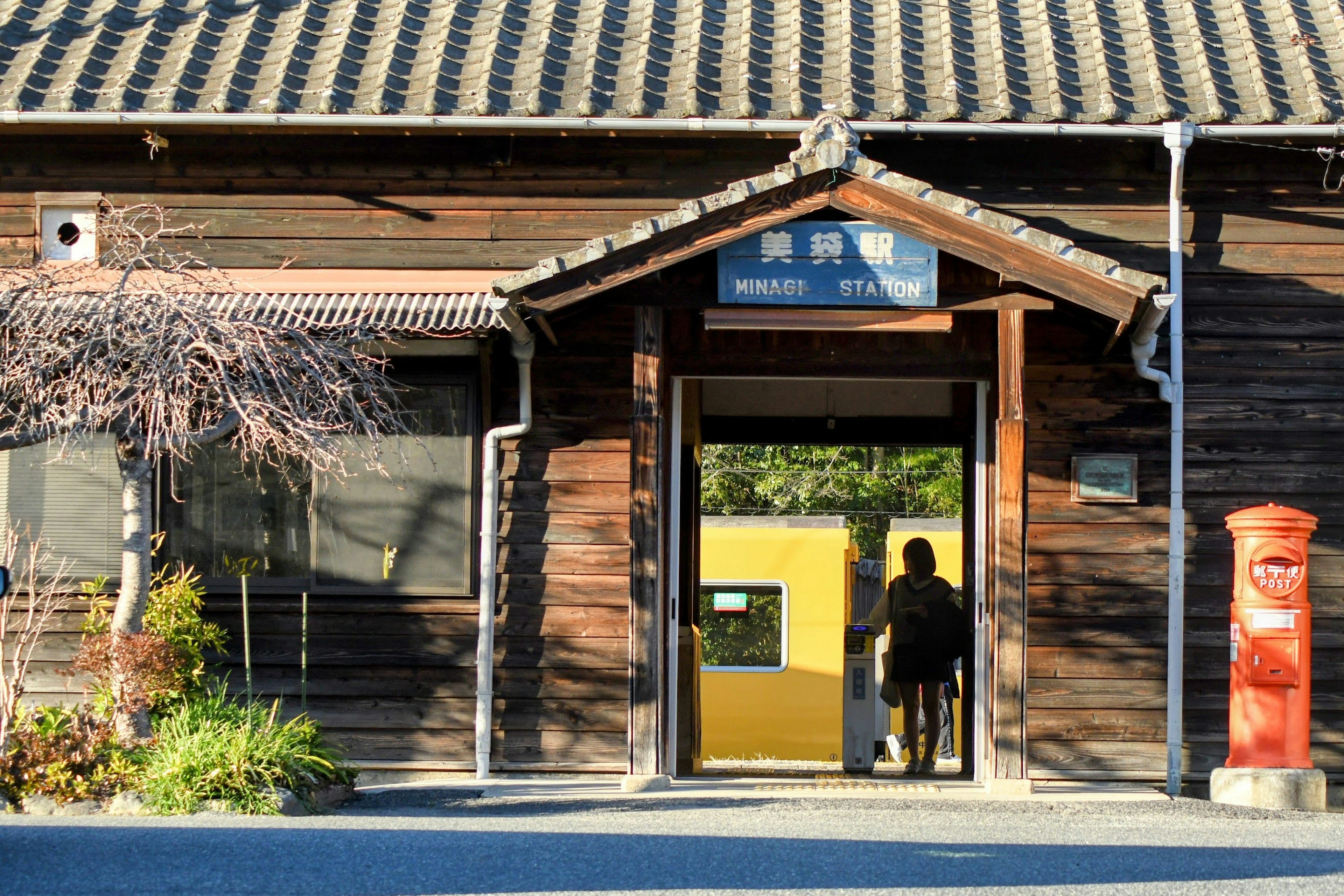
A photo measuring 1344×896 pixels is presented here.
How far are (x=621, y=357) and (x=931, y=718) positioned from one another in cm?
385

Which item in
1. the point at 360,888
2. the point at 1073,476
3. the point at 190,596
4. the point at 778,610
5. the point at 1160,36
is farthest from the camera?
the point at 778,610

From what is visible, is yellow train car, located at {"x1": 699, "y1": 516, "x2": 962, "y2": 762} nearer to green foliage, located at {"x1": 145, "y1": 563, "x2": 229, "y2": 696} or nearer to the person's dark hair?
the person's dark hair

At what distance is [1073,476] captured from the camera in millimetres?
9648

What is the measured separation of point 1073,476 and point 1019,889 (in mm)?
4422

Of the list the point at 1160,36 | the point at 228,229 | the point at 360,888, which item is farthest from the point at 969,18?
the point at 360,888

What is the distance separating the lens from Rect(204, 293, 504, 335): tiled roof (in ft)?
29.1

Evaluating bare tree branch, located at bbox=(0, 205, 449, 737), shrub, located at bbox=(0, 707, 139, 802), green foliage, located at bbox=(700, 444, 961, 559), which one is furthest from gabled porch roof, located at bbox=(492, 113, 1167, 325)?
green foliage, located at bbox=(700, 444, 961, 559)

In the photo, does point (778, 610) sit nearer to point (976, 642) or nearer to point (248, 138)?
point (976, 642)

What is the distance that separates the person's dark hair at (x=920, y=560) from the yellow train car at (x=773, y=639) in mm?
3154

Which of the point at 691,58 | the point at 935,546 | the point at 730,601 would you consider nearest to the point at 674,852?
the point at 691,58

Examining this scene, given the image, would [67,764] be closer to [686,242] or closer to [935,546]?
[686,242]

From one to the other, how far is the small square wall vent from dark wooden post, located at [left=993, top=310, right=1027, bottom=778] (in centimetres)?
583

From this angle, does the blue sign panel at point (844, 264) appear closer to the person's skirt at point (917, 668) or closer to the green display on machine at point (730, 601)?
the person's skirt at point (917, 668)

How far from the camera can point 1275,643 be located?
352 inches
